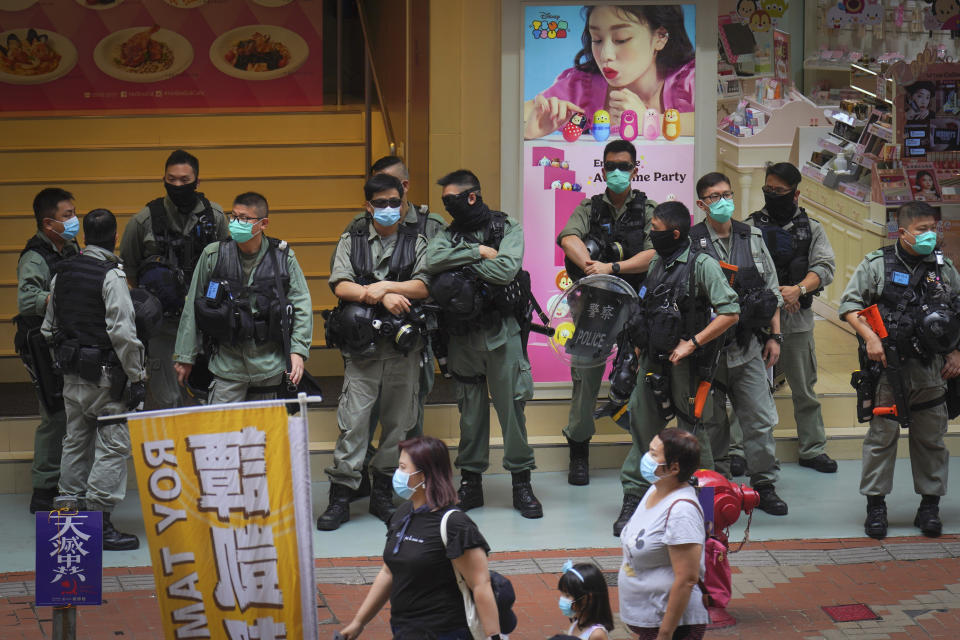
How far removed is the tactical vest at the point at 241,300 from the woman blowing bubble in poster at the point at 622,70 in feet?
8.44

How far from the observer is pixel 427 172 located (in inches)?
407

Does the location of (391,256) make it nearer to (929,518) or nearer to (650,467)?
(650,467)

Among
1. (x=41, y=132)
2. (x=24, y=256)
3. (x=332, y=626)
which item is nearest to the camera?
(x=332, y=626)

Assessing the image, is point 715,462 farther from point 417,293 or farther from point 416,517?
point 416,517

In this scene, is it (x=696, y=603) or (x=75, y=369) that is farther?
(x=75, y=369)

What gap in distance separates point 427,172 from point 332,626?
4534 millimetres

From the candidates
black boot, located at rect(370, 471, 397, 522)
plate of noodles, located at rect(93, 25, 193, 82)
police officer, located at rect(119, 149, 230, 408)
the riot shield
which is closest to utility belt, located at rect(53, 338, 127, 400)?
police officer, located at rect(119, 149, 230, 408)

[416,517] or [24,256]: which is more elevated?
[24,256]

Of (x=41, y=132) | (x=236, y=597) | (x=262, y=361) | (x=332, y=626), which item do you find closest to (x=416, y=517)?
(x=236, y=597)

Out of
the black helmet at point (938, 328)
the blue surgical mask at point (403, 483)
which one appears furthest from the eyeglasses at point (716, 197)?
the blue surgical mask at point (403, 483)

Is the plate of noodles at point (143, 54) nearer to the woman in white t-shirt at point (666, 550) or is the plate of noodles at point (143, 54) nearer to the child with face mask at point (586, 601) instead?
the woman in white t-shirt at point (666, 550)

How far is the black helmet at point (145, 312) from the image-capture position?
7828mm

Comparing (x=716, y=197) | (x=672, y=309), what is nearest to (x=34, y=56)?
(x=716, y=197)

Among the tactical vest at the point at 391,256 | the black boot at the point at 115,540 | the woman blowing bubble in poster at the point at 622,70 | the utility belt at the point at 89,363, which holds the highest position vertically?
the woman blowing bubble in poster at the point at 622,70
